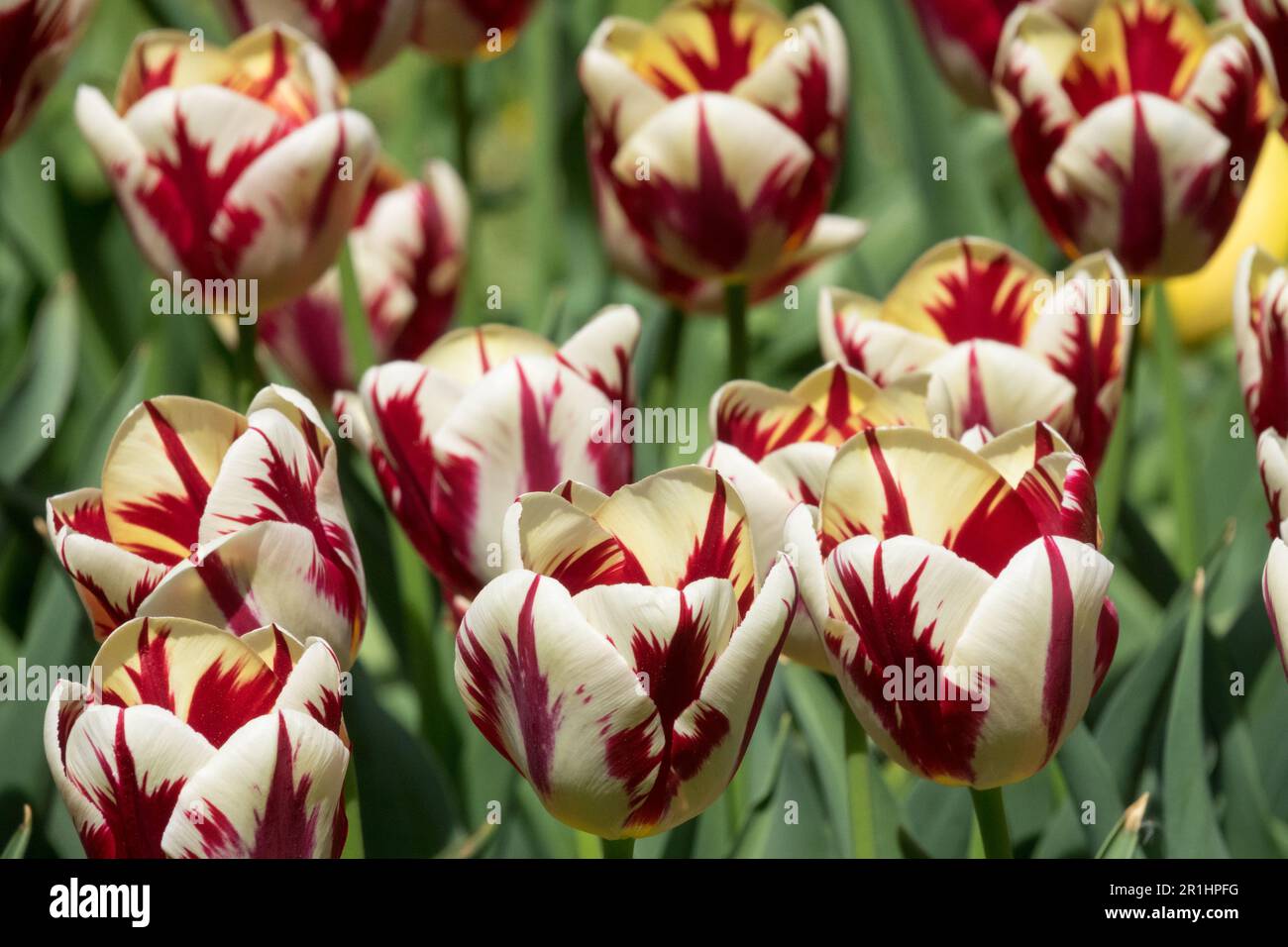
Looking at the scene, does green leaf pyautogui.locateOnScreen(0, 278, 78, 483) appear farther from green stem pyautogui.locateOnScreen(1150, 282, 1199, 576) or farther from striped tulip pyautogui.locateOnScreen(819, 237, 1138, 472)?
green stem pyautogui.locateOnScreen(1150, 282, 1199, 576)

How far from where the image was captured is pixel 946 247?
881 millimetres

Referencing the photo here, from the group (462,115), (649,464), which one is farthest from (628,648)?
(462,115)

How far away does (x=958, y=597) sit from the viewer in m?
0.60

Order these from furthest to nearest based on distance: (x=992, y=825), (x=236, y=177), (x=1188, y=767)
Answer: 1. (x=236, y=177)
2. (x=1188, y=767)
3. (x=992, y=825)

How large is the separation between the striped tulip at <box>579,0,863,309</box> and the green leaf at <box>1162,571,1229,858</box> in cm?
35

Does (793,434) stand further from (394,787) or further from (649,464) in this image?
(649,464)

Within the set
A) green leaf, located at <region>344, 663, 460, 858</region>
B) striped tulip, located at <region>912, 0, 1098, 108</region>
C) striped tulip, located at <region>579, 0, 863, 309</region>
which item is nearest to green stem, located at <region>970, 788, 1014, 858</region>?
green leaf, located at <region>344, 663, 460, 858</region>

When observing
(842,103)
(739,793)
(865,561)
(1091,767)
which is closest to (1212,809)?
(1091,767)

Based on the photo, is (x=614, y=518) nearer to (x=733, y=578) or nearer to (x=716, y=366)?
(x=733, y=578)

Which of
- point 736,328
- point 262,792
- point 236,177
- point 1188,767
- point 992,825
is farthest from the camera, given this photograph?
point 736,328

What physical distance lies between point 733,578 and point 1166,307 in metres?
0.66

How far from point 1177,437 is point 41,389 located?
0.81 meters

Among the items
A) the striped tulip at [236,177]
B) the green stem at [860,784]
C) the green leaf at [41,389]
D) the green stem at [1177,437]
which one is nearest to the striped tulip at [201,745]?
the green stem at [860,784]

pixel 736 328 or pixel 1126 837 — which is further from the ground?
pixel 736 328
